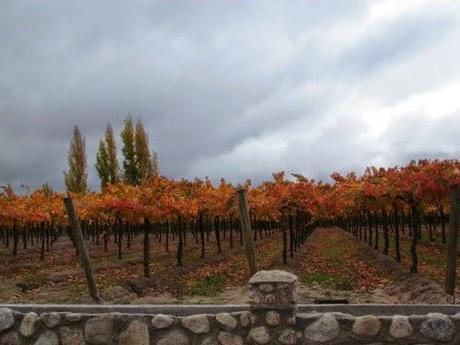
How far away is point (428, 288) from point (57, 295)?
40.2 ft

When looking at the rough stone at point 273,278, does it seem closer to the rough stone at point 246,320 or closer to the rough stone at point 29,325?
the rough stone at point 246,320

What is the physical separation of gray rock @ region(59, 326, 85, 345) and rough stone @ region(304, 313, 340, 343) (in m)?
2.81

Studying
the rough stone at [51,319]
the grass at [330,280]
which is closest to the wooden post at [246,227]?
the rough stone at [51,319]

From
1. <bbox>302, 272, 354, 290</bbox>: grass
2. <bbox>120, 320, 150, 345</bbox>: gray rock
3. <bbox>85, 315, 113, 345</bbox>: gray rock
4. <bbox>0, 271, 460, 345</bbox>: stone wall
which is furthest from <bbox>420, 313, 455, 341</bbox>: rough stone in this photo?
<bbox>302, 272, 354, 290</bbox>: grass

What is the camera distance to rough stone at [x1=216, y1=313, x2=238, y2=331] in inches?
257

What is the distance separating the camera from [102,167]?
6981 cm

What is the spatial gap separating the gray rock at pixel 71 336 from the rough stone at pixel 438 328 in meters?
4.10

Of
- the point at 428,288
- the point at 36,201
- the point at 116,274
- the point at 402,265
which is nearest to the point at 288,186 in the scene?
the point at 402,265

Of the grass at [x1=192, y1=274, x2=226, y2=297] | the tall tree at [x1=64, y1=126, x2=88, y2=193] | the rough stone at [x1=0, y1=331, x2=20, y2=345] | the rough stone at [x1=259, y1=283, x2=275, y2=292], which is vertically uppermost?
the tall tree at [x1=64, y1=126, x2=88, y2=193]

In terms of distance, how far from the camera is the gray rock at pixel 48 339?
702cm

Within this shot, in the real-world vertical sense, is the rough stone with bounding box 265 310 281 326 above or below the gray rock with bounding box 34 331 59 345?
above

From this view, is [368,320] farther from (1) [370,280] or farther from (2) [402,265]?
(2) [402,265]

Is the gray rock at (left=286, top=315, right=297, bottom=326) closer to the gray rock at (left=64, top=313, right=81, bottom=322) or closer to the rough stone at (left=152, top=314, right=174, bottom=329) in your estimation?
the rough stone at (left=152, top=314, right=174, bottom=329)

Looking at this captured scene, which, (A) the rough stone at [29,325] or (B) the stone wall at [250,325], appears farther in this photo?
(A) the rough stone at [29,325]
